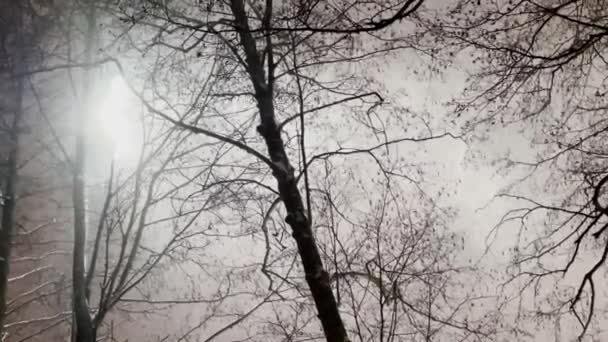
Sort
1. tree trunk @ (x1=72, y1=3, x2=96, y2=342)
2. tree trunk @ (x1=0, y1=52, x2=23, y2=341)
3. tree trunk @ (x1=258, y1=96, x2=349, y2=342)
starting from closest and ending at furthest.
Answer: tree trunk @ (x1=258, y1=96, x2=349, y2=342), tree trunk @ (x1=72, y1=3, x2=96, y2=342), tree trunk @ (x1=0, y1=52, x2=23, y2=341)

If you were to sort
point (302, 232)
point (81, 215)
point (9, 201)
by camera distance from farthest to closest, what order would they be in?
point (9, 201) < point (81, 215) < point (302, 232)

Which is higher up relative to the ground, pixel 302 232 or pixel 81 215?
pixel 81 215

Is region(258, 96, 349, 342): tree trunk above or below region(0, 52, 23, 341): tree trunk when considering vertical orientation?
below

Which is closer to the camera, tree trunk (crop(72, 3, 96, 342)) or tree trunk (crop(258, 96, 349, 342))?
tree trunk (crop(258, 96, 349, 342))

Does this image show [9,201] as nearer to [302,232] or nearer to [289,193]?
[289,193]

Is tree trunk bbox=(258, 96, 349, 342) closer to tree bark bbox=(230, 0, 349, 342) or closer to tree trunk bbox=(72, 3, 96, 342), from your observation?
tree bark bbox=(230, 0, 349, 342)

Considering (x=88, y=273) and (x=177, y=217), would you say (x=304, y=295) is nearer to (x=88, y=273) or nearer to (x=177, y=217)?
(x=177, y=217)

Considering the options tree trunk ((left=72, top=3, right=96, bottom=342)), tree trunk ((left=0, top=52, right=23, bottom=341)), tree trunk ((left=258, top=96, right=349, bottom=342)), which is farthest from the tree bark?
tree trunk ((left=0, top=52, right=23, bottom=341))

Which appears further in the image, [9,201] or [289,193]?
[9,201]

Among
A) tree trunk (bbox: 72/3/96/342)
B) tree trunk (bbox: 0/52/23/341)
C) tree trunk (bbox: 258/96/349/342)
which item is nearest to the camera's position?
tree trunk (bbox: 258/96/349/342)

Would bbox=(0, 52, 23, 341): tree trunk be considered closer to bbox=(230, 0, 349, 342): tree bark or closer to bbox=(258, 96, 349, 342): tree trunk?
bbox=(230, 0, 349, 342): tree bark

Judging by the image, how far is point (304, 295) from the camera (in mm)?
5742

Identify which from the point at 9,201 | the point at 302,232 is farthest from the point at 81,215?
the point at 302,232

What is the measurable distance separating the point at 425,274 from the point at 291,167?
2.25 meters
